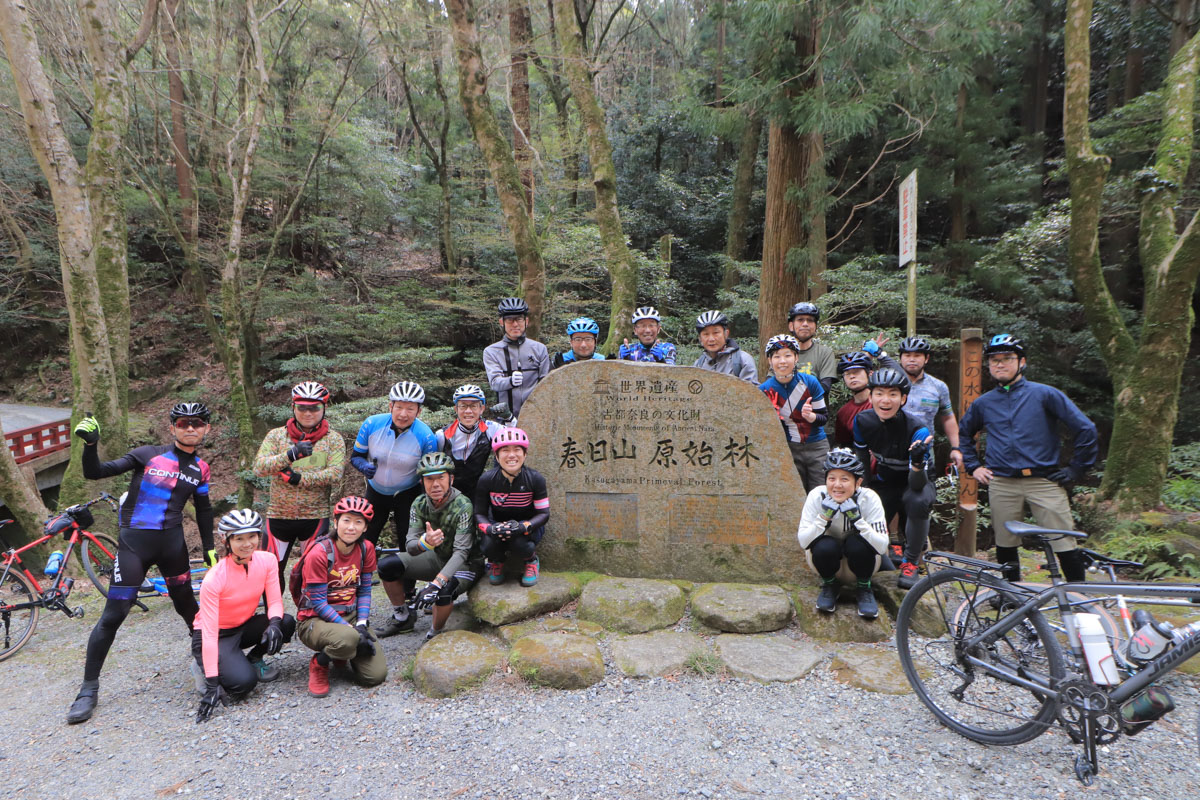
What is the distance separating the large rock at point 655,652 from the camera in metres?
4.10

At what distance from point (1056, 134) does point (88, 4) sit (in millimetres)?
20159

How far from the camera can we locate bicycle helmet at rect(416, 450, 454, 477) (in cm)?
441

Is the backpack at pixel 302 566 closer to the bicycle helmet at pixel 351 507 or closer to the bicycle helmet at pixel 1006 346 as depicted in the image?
the bicycle helmet at pixel 351 507

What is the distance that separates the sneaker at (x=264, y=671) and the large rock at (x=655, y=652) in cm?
239

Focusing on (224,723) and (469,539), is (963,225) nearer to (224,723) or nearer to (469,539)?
(469,539)

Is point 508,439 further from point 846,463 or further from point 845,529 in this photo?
point 845,529

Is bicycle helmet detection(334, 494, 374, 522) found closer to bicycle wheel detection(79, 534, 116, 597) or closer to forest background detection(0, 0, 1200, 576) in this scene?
bicycle wheel detection(79, 534, 116, 597)

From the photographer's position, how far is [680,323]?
12562 millimetres

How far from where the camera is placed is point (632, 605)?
4617 millimetres

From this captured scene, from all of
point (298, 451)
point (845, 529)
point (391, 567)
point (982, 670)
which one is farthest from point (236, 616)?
point (982, 670)

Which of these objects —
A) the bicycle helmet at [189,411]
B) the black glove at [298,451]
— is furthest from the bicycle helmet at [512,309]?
the bicycle helmet at [189,411]

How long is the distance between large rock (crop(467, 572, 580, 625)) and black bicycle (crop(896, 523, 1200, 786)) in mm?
2410

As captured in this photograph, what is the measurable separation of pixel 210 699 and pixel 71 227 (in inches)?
265

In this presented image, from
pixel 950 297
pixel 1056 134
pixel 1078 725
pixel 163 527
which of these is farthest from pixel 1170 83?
pixel 1056 134
